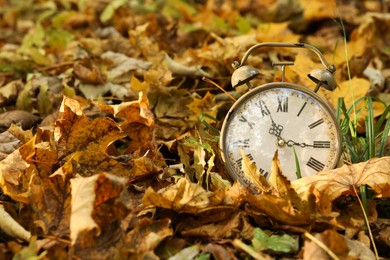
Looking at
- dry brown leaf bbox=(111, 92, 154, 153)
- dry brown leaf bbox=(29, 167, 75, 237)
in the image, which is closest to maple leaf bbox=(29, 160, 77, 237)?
dry brown leaf bbox=(29, 167, 75, 237)

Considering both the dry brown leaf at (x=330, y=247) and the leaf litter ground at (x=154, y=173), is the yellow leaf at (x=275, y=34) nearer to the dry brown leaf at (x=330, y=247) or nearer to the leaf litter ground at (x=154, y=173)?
the leaf litter ground at (x=154, y=173)

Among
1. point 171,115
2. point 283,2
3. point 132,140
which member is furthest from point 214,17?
point 132,140

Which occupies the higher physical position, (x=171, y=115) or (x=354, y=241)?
(x=354, y=241)

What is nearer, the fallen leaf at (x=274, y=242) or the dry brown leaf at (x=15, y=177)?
the fallen leaf at (x=274, y=242)

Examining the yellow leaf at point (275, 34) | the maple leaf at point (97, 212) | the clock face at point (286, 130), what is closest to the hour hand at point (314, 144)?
the clock face at point (286, 130)

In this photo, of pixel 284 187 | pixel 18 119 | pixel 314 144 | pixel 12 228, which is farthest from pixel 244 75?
pixel 18 119

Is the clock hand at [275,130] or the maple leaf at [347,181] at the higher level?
the clock hand at [275,130]

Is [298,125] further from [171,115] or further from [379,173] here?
[171,115]
